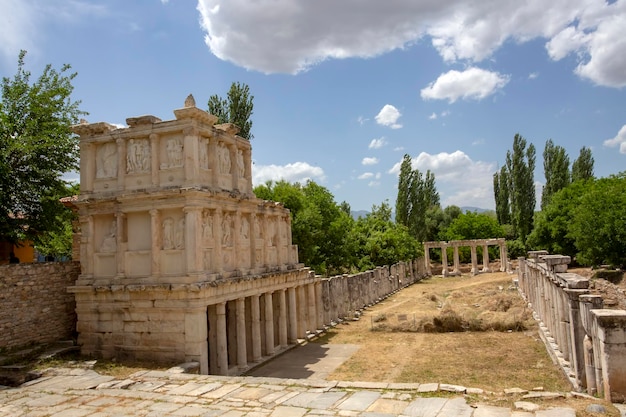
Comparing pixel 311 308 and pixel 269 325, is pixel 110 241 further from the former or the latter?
pixel 311 308

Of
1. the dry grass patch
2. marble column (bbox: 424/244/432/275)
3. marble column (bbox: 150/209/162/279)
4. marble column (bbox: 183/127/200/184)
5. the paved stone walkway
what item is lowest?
the dry grass patch

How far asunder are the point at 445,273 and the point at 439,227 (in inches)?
609

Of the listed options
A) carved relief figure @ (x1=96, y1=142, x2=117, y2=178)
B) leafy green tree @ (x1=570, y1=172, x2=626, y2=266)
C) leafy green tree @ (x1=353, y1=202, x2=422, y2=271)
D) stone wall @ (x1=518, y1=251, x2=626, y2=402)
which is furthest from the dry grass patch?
leafy green tree @ (x1=353, y1=202, x2=422, y2=271)

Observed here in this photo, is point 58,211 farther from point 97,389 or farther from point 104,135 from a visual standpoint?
point 97,389

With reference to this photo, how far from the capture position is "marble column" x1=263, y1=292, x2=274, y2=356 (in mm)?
18391

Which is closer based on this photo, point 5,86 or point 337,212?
point 5,86

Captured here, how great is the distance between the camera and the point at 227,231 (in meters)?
16.0

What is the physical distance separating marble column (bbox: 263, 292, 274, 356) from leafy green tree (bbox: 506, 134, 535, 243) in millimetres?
42968

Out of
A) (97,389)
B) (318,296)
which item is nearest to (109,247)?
(97,389)

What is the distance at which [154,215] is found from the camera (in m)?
14.6

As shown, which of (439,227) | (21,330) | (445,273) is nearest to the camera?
(21,330)

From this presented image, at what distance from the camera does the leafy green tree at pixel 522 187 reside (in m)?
54.4

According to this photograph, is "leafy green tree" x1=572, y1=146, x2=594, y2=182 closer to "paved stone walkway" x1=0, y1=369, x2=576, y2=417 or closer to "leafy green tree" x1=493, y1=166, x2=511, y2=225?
"leafy green tree" x1=493, y1=166, x2=511, y2=225

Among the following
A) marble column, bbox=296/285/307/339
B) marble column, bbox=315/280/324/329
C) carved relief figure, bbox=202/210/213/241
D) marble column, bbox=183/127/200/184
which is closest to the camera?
marble column, bbox=183/127/200/184
